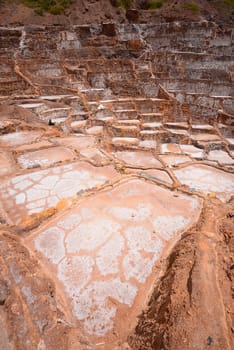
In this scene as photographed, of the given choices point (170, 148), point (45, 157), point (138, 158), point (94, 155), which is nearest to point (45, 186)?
point (45, 157)

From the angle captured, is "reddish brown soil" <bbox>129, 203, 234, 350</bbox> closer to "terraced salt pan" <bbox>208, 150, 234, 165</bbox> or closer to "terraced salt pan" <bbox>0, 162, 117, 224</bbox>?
"terraced salt pan" <bbox>0, 162, 117, 224</bbox>

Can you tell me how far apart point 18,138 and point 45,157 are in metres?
1.95

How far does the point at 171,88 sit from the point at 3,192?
9.12 meters

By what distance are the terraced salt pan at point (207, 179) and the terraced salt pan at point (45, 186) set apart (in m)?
1.79

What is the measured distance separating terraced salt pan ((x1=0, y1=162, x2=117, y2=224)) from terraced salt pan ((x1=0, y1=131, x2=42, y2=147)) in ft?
7.39

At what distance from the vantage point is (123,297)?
243cm

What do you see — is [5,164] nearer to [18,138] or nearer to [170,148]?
[18,138]

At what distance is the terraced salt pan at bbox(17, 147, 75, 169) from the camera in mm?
5226

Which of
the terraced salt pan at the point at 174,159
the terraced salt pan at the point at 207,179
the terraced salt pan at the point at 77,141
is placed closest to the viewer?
the terraced salt pan at the point at 207,179

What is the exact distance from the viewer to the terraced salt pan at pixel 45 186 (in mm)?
3766

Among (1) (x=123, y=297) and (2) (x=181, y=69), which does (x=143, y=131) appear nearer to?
(2) (x=181, y=69)

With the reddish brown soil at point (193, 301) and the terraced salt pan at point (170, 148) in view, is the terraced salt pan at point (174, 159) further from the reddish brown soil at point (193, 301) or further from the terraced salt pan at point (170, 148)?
the reddish brown soil at point (193, 301)

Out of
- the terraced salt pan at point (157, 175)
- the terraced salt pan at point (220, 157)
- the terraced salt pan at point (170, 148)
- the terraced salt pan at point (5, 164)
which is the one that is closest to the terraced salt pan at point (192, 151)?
the terraced salt pan at point (170, 148)

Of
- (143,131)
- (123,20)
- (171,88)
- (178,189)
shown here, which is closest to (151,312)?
(178,189)
